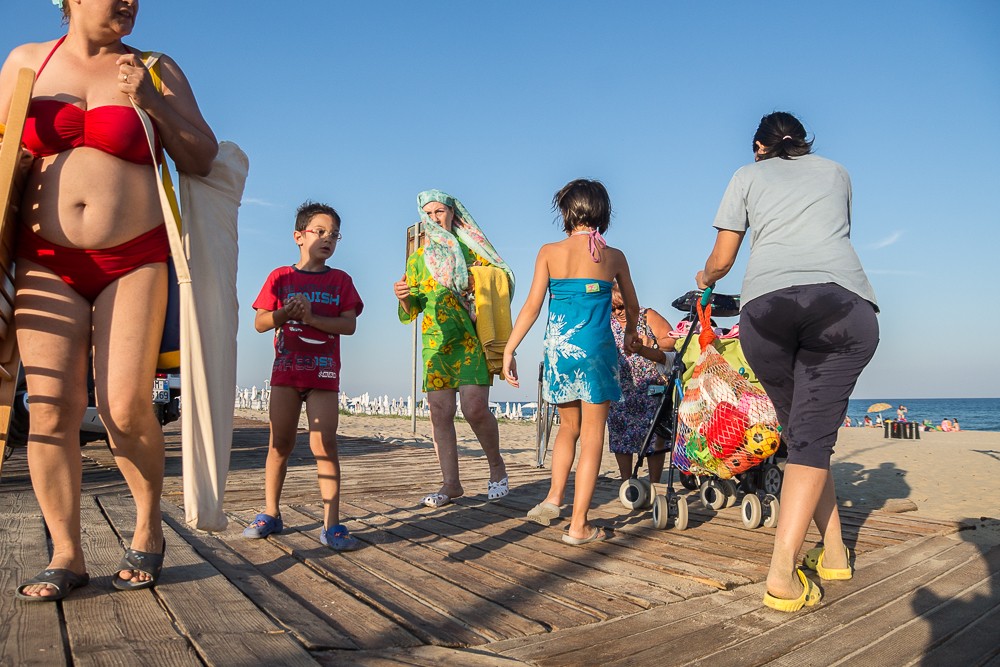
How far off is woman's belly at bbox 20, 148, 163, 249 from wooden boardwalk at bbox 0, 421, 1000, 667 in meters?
1.20

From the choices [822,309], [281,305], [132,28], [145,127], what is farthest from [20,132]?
[822,309]

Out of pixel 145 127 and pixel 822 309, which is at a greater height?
pixel 145 127

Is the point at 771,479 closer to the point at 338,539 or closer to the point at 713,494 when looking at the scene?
the point at 713,494

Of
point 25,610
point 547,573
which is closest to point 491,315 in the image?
point 547,573

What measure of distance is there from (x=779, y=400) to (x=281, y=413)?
2464 millimetres

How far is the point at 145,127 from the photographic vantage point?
244cm

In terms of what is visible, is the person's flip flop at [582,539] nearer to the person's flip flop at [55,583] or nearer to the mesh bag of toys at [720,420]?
the mesh bag of toys at [720,420]

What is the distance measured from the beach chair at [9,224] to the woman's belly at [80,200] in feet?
0.22

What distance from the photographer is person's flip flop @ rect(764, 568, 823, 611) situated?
257 cm

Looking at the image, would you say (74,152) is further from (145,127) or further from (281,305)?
(281,305)

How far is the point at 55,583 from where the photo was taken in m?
2.38

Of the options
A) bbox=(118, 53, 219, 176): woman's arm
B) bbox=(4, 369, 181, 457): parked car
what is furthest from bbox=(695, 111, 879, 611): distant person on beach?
bbox=(4, 369, 181, 457): parked car

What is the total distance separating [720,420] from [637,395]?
4.96 feet

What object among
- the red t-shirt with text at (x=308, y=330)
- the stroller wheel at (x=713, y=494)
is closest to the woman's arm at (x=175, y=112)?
the red t-shirt with text at (x=308, y=330)
